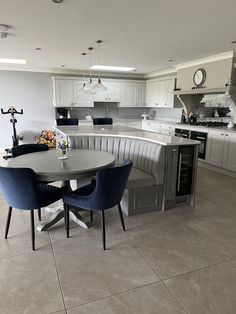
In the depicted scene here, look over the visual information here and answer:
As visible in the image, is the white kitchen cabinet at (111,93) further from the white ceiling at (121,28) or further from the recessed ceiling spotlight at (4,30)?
the recessed ceiling spotlight at (4,30)

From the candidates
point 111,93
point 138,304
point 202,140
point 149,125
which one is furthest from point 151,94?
point 138,304

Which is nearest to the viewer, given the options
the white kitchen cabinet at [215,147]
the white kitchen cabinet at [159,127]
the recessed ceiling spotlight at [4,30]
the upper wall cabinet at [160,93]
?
the recessed ceiling spotlight at [4,30]

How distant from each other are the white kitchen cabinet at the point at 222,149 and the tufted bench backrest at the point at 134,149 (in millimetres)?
2172

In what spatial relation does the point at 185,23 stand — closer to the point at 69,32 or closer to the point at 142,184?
the point at 69,32

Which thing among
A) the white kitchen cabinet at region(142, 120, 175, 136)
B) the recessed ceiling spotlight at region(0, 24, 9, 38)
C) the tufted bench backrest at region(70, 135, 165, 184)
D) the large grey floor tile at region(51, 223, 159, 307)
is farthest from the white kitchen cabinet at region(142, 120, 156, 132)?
the large grey floor tile at region(51, 223, 159, 307)

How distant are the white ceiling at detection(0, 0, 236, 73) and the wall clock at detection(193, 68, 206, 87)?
0.41m

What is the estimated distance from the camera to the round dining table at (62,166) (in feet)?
7.26

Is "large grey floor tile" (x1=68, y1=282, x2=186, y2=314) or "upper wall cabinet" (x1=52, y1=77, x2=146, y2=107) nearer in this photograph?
"large grey floor tile" (x1=68, y1=282, x2=186, y2=314)

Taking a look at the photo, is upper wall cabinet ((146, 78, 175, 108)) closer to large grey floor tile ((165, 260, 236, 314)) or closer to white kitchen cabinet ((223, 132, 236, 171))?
white kitchen cabinet ((223, 132, 236, 171))

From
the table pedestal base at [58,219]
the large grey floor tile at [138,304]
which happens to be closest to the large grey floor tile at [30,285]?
the large grey floor tile at [138,304]

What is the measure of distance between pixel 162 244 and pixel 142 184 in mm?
788

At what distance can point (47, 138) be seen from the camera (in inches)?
261

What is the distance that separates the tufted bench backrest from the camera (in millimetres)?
2920

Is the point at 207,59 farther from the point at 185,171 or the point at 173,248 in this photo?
the point at 173,248
